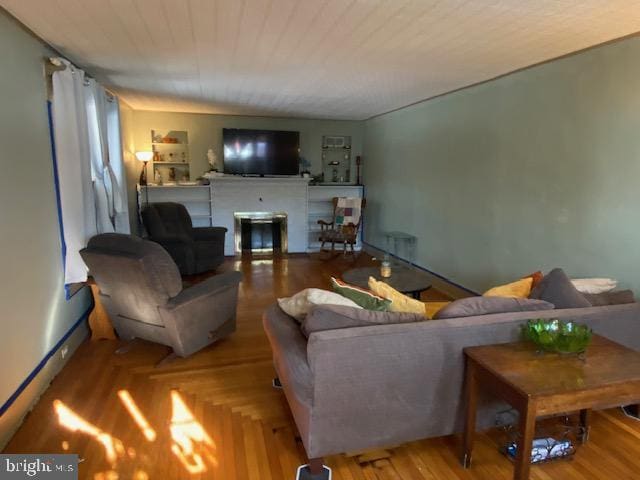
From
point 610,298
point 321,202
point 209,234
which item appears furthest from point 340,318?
point 321,202

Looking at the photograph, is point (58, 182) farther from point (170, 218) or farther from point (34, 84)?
point (170, 218)

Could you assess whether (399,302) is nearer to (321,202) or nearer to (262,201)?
(262,201)

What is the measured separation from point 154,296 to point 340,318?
4.80 ft

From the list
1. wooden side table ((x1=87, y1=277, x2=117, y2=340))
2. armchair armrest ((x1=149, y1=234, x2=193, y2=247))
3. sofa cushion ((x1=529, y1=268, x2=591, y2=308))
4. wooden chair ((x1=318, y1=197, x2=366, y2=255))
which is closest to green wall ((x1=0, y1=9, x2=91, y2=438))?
wooden side table ((x1=87, y1=277, x2=117, y2=340))

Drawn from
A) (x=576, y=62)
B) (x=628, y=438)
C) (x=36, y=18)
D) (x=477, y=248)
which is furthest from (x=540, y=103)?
(x=36, y=18)

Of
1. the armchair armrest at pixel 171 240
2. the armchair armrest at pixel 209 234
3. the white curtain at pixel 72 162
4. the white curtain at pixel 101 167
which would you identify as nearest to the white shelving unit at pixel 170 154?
the armchair armrest at pixel 209 234

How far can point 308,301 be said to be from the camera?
1.92 m

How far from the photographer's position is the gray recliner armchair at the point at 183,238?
4996mm

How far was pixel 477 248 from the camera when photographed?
3.99 meters

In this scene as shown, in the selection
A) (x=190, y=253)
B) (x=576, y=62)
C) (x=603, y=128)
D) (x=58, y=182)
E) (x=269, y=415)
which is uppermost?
(x=576, y=62)

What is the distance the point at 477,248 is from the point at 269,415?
107 inches

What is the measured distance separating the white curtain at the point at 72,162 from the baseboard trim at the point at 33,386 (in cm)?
46

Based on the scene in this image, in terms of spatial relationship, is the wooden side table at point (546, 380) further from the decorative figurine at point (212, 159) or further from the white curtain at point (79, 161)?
the decorative figurine at point (212, 159)

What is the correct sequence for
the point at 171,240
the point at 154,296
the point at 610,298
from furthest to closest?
the point at 171,240
the point at 154,296
the point at 610,298
